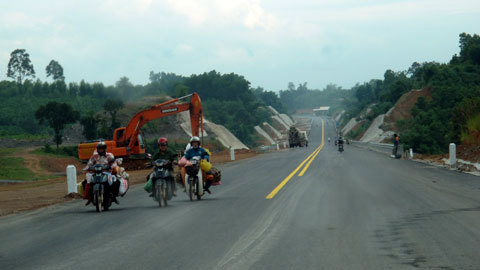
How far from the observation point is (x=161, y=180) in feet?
45.0

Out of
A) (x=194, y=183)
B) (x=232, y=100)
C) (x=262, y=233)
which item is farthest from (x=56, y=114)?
(x=232, y=100)

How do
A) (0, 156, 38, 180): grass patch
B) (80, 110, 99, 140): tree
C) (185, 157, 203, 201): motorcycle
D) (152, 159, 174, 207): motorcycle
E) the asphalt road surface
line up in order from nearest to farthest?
the asphalt road surface, (152, 159, 174, 207): motorcycle, (185, 157, 203, 201): motorcycle, (0, 156, 38, 180): grass patch, (80, 110, 99, 140): tree

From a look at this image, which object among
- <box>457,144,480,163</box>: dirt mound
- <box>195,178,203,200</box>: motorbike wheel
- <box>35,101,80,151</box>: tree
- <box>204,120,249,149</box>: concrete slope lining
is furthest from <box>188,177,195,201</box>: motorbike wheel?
<box>204,120,249,149</box>: concrete slope lining

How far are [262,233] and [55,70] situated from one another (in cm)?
17882

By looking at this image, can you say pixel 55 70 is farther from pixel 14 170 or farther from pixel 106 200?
pixel 106 200

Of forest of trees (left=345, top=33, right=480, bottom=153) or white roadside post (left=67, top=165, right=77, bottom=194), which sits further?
forest of trees (left=345, top=33, right=480, bottom=153)

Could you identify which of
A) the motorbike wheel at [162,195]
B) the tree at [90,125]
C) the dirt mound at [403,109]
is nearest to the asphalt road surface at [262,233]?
the motorbike wheel at [162,195]

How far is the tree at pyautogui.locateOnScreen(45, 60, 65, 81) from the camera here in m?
175

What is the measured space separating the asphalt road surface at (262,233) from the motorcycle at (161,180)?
16.3 inches

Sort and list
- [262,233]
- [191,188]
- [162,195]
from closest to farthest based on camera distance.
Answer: [262,233] → [162,195] → [191,188]

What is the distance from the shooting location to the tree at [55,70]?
175 meters

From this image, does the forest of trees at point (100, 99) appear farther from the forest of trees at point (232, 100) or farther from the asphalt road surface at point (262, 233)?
the asphalt road surface at point (262, 233)

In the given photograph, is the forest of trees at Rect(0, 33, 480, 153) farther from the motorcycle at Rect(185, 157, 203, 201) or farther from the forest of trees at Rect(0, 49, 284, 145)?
the motorcycle at Rect(185, 157, 203, 201)

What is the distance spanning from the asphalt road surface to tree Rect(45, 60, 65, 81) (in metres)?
170
